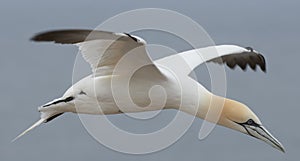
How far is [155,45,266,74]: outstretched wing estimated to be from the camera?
8898 mm

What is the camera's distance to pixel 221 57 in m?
9.17

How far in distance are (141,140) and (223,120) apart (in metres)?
0.97

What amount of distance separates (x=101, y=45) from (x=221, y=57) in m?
1.57

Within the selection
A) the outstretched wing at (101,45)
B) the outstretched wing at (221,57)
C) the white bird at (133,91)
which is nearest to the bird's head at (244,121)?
the white bird at (133,91)

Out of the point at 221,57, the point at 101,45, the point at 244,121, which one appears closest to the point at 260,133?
the point at 244,121

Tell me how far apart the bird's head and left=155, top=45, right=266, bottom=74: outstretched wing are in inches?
22.3

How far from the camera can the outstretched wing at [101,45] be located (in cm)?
723

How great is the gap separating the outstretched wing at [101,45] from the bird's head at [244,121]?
892 mm

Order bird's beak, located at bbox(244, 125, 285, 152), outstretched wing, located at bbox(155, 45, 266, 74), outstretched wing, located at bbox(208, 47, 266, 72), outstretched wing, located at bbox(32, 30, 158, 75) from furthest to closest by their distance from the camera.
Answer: outstretched wing, located at bbox(208, 47, 266, 72) < outstretched wing, located at bbox(155, 45, 266, 74) < bird's beak, located at bbox(244, 125, 285, 152) < outstretched wing, located at bbox(32, 30, 158, 75)

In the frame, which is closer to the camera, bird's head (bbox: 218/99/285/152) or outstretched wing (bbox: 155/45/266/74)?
bird's head (bbox: 218/99/285/152)

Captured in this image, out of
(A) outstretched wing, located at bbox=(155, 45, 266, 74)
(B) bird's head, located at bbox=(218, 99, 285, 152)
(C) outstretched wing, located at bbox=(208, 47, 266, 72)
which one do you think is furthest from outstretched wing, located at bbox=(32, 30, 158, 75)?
(C) outstretched wing, located at bbox=(208, 47, 266, 72)

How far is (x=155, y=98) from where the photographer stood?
8125 millimetres

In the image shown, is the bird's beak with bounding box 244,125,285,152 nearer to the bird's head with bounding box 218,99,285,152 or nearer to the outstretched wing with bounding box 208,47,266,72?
the bird's head with bounding box 218,99,285,152

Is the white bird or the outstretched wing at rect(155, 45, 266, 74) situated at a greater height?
the outstretched wing at rect(155, 45, 266, 74)
